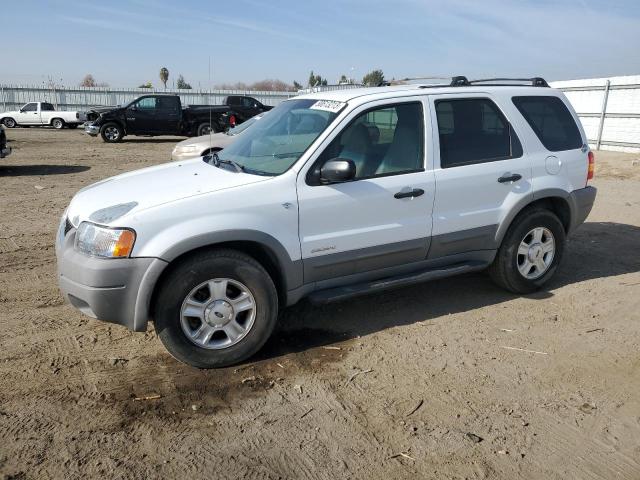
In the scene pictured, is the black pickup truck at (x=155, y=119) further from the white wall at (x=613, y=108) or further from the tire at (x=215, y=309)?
the tire at (x=215, y=309)

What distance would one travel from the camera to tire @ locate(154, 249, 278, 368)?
360cm

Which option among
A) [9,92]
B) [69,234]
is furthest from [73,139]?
[69,234]

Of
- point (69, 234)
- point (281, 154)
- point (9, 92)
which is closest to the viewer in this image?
point (69, 234)

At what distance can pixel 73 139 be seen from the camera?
2295 cm

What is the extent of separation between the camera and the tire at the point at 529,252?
196 inches

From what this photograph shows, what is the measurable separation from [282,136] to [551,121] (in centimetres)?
265

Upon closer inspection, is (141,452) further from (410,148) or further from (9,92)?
(9,92)

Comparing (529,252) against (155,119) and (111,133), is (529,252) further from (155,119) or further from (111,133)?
(111,133)

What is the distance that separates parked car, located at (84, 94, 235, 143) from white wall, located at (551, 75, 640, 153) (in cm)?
1308

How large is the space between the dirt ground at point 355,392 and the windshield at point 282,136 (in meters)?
1.39

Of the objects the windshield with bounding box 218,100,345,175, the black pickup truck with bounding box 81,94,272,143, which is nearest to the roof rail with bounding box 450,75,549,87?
the windshield with bounding box 218,100,345,175

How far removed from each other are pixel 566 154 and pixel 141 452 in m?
4.47

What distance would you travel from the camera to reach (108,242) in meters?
3.45

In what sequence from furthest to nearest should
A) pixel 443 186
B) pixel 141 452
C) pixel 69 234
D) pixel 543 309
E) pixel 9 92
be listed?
pixel 9 92 < pixel 543 309 < pixel 443 186 < pixel 69 234 < pixel 141 452
